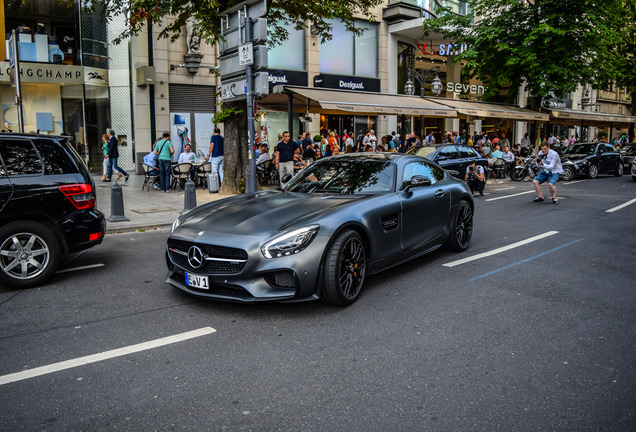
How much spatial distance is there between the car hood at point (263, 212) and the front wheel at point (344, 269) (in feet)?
1.07

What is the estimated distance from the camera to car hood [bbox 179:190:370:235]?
4730mm

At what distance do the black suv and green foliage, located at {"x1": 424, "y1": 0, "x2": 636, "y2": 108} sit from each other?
934 inches

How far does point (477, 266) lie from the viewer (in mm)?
6516

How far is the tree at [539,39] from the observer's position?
24844 mm

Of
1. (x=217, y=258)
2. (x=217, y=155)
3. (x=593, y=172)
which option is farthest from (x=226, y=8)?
(x=593, y=172)

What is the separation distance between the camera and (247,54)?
980 cm

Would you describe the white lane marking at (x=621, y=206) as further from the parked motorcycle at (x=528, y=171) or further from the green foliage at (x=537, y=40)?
the green foliage at (x=537, y=40)

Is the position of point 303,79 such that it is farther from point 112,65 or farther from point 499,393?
point 499,393

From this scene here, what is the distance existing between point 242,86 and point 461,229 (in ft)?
18.4

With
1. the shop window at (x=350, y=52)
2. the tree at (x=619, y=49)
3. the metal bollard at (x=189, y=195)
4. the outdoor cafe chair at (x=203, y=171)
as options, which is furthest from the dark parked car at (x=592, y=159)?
the metal bollard at (x=189, y=195)

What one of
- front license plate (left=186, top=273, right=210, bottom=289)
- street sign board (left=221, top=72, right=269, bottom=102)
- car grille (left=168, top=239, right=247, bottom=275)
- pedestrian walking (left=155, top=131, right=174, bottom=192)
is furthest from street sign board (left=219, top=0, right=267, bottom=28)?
front license plate (left=186, top=273, right=210, bottom=289)

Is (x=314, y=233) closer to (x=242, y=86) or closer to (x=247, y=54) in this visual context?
(x=247, y=54)

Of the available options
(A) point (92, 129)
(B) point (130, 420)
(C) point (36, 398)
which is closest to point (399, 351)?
(B) point (130, 420)

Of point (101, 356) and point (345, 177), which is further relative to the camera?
point (345, 177)
